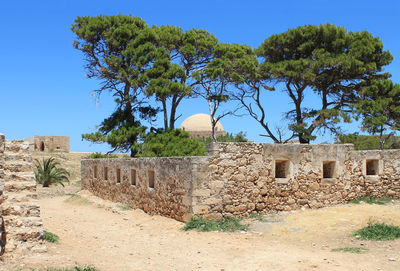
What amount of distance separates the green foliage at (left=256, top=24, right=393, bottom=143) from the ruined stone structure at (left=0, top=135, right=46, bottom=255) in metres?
20.1

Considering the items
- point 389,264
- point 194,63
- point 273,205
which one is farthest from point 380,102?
point 389,264

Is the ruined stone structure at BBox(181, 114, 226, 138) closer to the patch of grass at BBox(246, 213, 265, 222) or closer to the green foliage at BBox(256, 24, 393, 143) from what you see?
the green foliage at BBox(256, 24, 393, 143)

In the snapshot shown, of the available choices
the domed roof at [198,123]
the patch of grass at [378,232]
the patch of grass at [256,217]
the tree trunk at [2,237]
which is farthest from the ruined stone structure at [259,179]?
the domed roof at [198,123]

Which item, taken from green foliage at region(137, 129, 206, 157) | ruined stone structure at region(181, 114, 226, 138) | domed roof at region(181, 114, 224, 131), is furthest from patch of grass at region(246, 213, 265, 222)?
domed roof at region(181, 114, 224, 131)

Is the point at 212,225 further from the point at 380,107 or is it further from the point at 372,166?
the point at 380,107

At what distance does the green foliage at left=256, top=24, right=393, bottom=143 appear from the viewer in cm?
2489

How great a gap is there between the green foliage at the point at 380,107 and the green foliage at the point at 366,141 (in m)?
1.10

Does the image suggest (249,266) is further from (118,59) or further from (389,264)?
(118,59)

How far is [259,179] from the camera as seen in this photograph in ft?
33.0

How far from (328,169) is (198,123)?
94.9 ft

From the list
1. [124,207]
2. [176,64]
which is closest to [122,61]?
[176,64]

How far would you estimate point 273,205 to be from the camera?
10.2 m

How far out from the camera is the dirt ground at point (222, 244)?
6312 mm

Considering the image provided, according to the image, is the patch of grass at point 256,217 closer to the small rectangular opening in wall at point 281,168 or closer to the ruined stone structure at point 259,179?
the ruined stone structure at point 259,179
